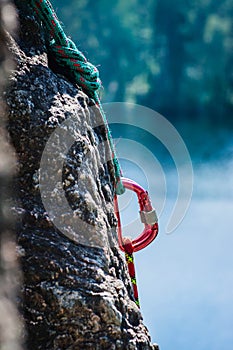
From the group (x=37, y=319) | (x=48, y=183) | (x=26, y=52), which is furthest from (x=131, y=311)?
(x=26, y=52)

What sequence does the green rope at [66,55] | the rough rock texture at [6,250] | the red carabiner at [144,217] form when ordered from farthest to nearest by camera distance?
the red carabiner at [144,217] < the green rope at [66,55] < the rough rock texture at [6,250]

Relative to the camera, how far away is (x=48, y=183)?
1.53 meters

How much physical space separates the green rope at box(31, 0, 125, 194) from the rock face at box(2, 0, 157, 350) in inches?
1.9

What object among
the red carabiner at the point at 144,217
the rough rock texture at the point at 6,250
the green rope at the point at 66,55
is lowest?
the rough rock texture at the point at 6,250

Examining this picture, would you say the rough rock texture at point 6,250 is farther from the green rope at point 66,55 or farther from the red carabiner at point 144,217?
the red carabiner at point 144,217

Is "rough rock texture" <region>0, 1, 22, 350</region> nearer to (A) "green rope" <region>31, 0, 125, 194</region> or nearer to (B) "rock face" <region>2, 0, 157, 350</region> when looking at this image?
(B) "rock face" <region>2, 0, 157, 350</region>

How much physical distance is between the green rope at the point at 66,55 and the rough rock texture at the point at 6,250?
7.2 inches

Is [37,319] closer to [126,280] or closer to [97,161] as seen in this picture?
[126,280]

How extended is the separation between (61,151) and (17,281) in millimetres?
361

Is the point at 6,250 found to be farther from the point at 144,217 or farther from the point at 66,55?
the point at 144,217

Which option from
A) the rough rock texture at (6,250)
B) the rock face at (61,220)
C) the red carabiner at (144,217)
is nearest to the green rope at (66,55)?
the rock face at (61,220)

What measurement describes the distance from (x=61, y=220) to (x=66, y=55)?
22.0 inches

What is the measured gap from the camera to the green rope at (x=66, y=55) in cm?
179

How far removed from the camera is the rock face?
55.2 inches
